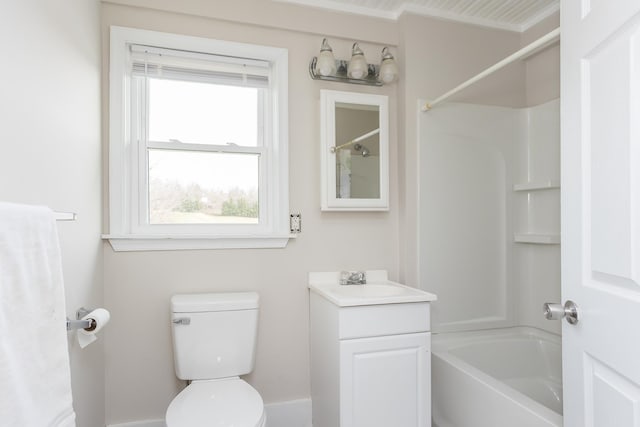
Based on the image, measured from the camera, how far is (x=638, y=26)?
805 mm

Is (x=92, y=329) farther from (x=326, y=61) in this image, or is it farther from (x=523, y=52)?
(x=523, y=52)

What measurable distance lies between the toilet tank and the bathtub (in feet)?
3.27

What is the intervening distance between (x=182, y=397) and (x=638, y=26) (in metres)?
1.86

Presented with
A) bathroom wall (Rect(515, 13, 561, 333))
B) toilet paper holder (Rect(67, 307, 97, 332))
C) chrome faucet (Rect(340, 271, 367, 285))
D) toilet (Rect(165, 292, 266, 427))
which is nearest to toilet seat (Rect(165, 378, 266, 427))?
toilet (Rect(165, 292, 266, 427))

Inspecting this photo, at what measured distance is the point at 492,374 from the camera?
2.15m

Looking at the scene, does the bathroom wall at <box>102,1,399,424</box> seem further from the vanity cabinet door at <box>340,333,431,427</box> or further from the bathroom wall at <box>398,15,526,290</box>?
the vanity cabinet door at <box>340,333,431,427</box>

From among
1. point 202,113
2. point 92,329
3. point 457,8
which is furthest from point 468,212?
point 92,329

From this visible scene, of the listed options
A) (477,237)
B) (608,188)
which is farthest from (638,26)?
(477,237)

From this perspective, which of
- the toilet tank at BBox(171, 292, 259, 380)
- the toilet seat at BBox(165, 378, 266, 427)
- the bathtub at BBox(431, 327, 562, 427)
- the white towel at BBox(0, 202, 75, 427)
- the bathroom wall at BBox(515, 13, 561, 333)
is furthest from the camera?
the bathroom wall at BBox(515, 13, 561, 333)

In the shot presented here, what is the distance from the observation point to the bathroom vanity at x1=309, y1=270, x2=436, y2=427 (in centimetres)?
163

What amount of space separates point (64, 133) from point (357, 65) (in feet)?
4.69

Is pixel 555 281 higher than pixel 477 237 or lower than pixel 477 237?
lower

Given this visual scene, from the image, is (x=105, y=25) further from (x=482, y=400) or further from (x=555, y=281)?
(x=555, y=281)

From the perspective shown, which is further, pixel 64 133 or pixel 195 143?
pixel 195 143
